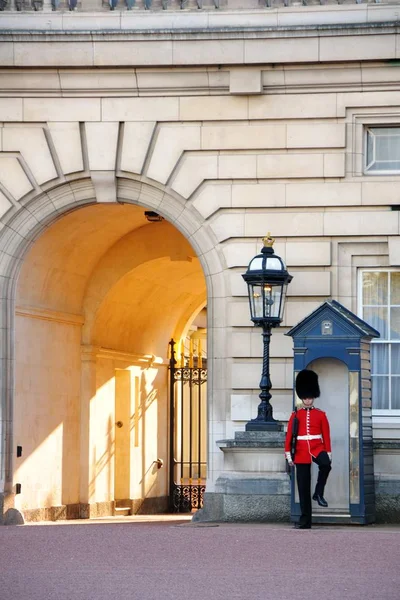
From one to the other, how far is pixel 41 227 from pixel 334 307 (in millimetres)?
3667

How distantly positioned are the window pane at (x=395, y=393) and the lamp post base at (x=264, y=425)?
133cm

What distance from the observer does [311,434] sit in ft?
47.5

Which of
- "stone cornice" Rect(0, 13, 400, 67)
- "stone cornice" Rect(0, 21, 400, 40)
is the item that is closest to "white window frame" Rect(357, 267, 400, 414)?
"stone cornice" Rect(0, 13, 400, 67)

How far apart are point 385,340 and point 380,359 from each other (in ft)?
0.66

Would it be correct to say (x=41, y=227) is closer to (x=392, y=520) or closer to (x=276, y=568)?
(x=392, y=520)

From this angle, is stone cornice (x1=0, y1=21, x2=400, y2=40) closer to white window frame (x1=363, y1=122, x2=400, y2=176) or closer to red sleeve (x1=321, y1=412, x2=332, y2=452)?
white window frame (x1=363, y1=122, x2=400, y2=176)

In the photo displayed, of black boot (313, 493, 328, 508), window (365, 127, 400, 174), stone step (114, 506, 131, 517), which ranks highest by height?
window (365, 127, 400, 174)

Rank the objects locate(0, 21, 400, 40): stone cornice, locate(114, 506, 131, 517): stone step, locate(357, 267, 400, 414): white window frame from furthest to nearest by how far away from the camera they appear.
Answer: locate(114, 506, 131, 517): stone step < locate(357, 267, 400, 414): white window frame < locate(0, 21, 400, 40): stone cornice

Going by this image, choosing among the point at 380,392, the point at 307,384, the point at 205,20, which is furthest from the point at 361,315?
the point at 205,20

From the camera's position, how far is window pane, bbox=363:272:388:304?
16.4 metres

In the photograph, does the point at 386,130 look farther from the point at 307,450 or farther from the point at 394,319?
the point at 307,450

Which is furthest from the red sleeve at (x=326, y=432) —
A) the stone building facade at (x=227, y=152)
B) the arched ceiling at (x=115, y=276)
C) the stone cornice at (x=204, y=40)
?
the arched ceiling at (x=115, y=276)

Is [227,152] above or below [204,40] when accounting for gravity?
below

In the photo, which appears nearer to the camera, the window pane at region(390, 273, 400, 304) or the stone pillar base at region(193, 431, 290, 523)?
the stone pillar base at region(193, 431, 290, 523)
